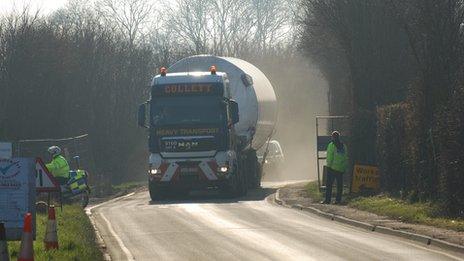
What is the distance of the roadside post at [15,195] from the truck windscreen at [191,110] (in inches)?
679

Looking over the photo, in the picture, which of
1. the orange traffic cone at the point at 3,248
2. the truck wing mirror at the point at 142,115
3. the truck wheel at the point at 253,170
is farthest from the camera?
the truck wheel at the point at 253,170

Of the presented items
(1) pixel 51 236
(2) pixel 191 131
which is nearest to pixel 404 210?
(2) pixel 191 131

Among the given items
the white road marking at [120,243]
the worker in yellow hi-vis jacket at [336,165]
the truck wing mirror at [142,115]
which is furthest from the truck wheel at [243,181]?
the white road marking at [120,243]

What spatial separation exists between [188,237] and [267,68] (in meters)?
67.9

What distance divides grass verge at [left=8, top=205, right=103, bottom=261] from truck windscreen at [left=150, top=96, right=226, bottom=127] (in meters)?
8.38

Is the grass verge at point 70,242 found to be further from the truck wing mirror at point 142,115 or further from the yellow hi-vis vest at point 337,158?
the truck wing mirror at point 142,115

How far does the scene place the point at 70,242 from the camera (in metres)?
18.4

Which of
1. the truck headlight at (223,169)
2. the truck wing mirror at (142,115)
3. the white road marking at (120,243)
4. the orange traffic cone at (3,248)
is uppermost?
the truck wing mirror at (142,115)

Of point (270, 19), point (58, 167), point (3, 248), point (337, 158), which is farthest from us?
point (270, 19)

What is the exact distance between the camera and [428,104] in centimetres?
2750

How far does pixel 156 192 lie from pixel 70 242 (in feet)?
55.0

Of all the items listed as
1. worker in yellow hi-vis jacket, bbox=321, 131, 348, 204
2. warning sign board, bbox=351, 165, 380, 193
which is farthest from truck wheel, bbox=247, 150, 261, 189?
worker in yellow hi-vis jacket, bbox=321, 131, 348, 204

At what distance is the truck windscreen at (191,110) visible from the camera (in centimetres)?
3403

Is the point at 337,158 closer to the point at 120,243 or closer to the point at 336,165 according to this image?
the point at 336,165
